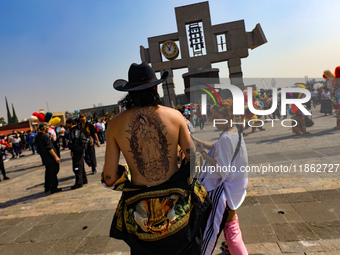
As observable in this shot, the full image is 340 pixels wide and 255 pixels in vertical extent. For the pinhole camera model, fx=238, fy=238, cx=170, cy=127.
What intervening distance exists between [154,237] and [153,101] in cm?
102

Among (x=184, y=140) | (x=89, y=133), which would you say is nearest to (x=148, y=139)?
(x=184, y=140)

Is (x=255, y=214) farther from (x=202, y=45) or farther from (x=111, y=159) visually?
(x=202, y=45)

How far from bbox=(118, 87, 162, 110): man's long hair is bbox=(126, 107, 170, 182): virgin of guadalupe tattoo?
0.07m

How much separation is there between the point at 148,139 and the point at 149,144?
0.04 metres

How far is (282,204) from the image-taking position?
3779mm

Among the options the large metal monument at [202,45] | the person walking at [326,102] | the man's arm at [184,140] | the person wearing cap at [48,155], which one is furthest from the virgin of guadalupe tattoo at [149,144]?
the large metal monument at [202,45]

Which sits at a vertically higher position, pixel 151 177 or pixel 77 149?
pixel 151 177

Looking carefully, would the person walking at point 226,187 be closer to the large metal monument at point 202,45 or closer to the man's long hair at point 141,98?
the man's long hair at point 141,98

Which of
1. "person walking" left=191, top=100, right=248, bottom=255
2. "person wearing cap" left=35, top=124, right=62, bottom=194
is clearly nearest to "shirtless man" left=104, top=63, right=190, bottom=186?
"person walking" left=191, top=100, right=248, bottom=255

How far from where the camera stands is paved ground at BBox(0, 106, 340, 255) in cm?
290

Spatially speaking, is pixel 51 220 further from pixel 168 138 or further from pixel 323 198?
pixel 323 198

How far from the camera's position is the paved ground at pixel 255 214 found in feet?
9.52

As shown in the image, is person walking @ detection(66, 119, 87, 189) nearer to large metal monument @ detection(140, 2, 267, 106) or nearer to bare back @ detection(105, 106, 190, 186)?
bare back @ detection(105, 106, 190, 186)

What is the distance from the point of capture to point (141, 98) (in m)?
1.89
